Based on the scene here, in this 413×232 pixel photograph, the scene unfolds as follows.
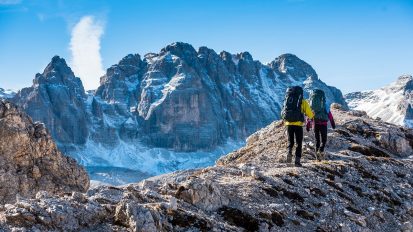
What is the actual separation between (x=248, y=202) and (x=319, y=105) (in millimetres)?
13763

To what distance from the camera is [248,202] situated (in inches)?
707

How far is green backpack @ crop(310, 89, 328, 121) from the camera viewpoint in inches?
1184

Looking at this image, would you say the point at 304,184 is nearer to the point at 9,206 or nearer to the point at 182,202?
the point at 182,202

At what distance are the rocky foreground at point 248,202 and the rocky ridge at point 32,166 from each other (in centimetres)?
4342

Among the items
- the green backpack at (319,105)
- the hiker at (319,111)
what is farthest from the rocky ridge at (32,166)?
the green backpack at (319,105)

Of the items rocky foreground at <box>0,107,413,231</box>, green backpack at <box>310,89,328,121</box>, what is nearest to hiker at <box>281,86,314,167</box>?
rocky foreground at <box>0,107,413,231</box>

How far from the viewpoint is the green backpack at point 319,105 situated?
3008 centimetres

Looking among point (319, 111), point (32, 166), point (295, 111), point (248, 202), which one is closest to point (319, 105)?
point (319, 111)

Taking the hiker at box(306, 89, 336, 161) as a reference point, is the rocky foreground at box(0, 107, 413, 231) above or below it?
below

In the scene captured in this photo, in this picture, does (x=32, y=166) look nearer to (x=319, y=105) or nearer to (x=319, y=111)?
(x=319, y=111)

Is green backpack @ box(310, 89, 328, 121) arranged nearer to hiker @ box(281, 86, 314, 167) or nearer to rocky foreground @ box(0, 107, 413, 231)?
rocky foreground @ box(0, 107, 413, 231)

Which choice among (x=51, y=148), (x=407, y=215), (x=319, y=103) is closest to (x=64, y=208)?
(x=407, y=215)

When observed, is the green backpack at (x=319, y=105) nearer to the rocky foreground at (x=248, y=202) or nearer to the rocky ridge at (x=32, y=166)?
the rocky foreground at (x=248, y=202)

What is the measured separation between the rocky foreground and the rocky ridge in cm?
4342
